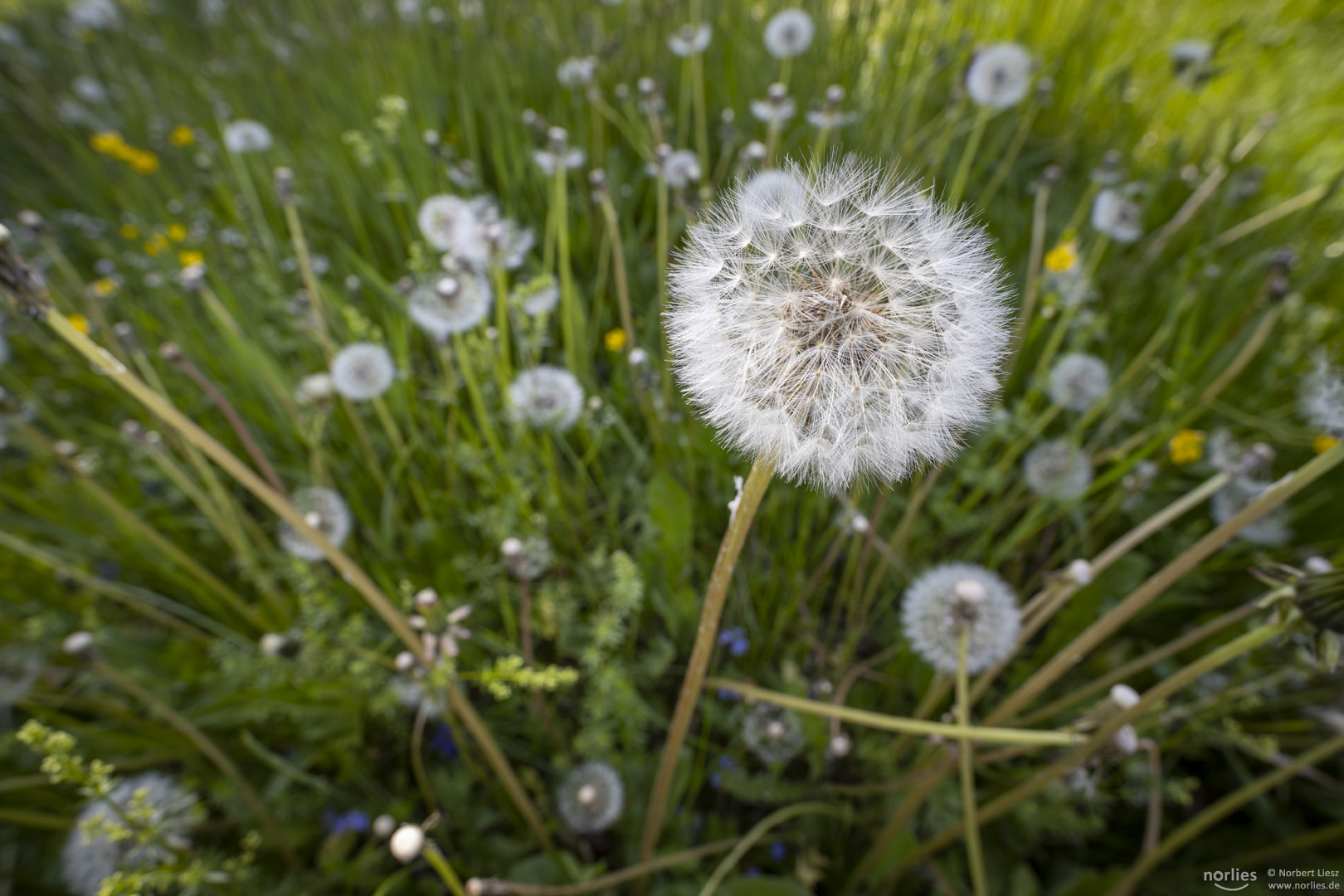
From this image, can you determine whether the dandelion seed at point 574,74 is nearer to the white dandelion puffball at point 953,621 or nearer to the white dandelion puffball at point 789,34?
the white dandelion puffball at point 789,34

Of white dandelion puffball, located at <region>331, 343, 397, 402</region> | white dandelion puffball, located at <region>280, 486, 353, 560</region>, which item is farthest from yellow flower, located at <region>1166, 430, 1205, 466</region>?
white dandelion puffball, located at <region>280, 486, 353, 560</region>

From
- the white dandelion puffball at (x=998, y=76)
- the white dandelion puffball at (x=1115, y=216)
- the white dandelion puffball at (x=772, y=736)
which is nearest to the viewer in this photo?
the white dandelion puffball at (x=772, y=736)

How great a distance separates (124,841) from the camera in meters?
1.43

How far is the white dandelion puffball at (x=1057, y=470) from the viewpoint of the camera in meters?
1.77

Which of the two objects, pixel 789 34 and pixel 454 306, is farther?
pixel 789 34

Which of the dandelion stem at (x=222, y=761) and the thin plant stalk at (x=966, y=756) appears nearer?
the thin plant stalk at (x=966, y=756)

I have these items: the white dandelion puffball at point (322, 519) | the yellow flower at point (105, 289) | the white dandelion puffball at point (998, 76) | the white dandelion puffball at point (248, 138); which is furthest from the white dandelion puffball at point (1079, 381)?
the white dandelion puffball at point (248, 138)

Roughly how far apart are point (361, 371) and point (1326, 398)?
2422 mm

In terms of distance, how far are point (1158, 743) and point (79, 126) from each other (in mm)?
Result: 6167

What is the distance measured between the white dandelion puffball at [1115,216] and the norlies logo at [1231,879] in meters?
1.76

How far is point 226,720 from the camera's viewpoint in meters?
1.67

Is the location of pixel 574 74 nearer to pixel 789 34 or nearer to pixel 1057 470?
pixel 789 34

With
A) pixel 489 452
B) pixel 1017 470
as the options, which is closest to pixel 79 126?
pixel 489 452

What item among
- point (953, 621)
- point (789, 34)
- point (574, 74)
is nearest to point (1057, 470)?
point (953, 621)
